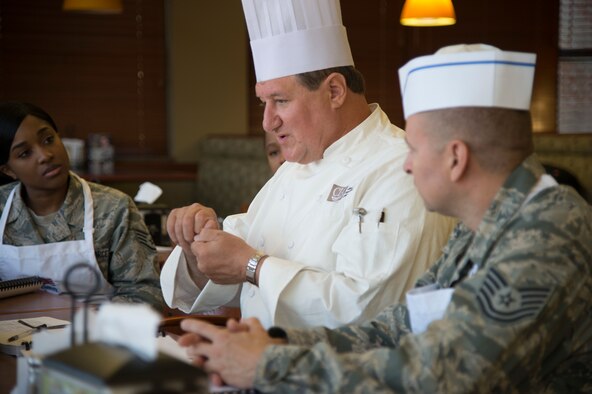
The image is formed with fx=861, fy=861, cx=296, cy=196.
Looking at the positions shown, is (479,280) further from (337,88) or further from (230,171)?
(230,171)

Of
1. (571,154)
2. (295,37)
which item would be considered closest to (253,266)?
(295,37)

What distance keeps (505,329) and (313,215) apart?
1.01 metres

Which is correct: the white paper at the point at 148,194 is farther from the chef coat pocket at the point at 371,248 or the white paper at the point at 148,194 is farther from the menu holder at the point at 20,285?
the chef coat pocket at the point at 371,248

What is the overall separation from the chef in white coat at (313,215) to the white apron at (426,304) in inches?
12.9

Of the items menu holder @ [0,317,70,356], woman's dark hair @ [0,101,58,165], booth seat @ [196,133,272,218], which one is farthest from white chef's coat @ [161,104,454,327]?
booth seat @ [196,133,272,218]

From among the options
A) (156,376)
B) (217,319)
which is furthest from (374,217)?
(156,376)

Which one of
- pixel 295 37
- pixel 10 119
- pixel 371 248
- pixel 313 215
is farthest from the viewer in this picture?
pixel 10 119

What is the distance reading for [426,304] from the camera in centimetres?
173

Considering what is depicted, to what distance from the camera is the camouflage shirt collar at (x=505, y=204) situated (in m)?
1.56

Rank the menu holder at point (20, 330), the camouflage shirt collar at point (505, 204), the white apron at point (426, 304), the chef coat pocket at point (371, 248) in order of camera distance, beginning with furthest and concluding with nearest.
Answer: the chef coat pocket at point (371, 248) → the menu holder at point (20, 330) → the white apron at point (426, 304) → the camouflage shirt collar at point (505, 204)

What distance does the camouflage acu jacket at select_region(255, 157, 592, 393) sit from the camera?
1416 mm

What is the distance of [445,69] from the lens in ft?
5.50

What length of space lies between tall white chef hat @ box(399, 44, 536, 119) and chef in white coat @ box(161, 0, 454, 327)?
0.53 m

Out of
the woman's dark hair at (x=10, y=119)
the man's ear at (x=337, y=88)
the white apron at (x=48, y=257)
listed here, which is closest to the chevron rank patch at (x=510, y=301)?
the man's ear at (x=337, y=88)
